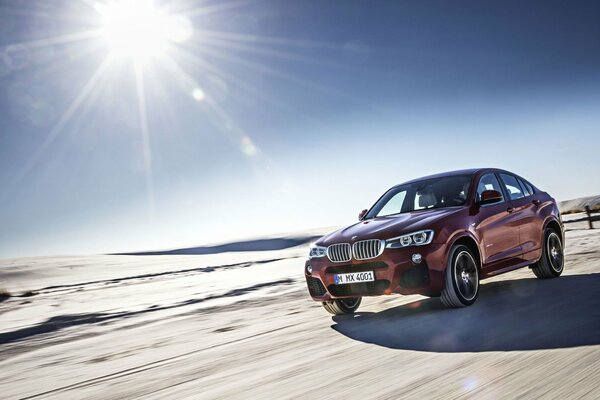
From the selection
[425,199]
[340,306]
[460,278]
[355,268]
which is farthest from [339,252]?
[425,199]

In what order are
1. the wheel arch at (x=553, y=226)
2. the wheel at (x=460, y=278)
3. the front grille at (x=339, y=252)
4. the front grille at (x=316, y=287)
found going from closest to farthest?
the wheel at (x=460, y=278)
the front grille at (x=339, y=252)
the front grille at (x=316, y=287)
the wheel arch at (x=553, y=226)

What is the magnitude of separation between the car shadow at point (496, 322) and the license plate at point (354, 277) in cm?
43

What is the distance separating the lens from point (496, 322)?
4.97 metres

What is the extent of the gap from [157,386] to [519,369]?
2.41 metres

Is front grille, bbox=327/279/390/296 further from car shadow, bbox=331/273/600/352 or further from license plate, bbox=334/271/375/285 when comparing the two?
car shadow, bbox=331/273/600/352

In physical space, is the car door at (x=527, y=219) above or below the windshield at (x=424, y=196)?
below

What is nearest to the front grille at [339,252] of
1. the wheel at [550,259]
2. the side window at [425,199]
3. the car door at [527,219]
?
the side window at [425,199]

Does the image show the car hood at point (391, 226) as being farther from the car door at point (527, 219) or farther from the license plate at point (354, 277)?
the car door at point (527, 219)

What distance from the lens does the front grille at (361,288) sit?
586 cm

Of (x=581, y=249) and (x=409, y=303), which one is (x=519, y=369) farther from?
(x=581, y=249)

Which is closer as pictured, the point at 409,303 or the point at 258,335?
the point at 258,335

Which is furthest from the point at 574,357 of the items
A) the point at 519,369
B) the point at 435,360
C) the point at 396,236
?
the point at 396,236

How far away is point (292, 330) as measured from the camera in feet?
18.6

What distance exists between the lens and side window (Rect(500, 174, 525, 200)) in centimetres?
775
